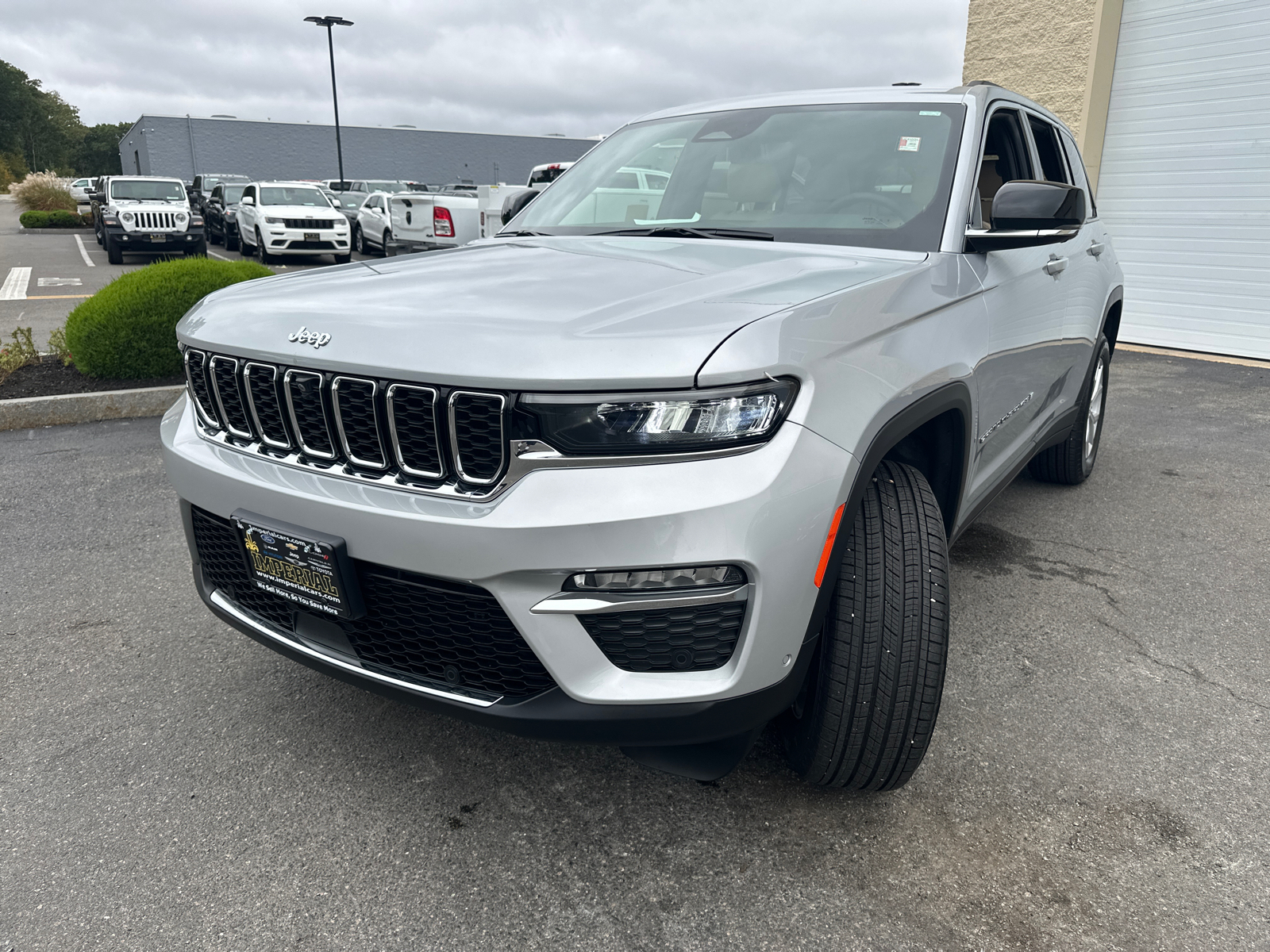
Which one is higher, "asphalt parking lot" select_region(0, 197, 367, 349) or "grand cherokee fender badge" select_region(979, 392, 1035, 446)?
"grand cherokee fender badge" select_region(979, 392, 1035, 446)

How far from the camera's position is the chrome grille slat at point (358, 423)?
6.09 ft

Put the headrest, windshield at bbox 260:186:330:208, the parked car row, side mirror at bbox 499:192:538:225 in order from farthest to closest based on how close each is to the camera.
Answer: windshield at bbox 260:186:330:208 → the parked car row → side mirror at bbox 499:192:538:225 → the headrest

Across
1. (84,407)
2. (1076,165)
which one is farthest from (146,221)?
(1076,165)

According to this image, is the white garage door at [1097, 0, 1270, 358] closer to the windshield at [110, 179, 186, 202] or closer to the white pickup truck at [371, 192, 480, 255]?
the white pickup truck at [371, 192, 480, 255]

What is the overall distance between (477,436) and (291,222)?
1737cm

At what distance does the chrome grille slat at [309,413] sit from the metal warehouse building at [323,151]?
51.5 meters

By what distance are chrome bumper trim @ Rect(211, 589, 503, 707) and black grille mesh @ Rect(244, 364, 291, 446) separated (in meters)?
0.46

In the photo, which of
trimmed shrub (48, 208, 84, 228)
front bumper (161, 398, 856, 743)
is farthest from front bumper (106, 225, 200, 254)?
front bumper (161, 398, 856, 743)

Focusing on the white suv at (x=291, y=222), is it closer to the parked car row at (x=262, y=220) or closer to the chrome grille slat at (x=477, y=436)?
the parked car row at (x=262, y=220)

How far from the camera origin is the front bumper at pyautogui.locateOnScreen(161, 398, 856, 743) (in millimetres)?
1614

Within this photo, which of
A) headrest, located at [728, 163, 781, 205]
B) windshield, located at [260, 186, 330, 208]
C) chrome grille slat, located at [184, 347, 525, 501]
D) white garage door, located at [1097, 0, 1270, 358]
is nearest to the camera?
chrome grille slat, located at [184, 347, 525, 501]

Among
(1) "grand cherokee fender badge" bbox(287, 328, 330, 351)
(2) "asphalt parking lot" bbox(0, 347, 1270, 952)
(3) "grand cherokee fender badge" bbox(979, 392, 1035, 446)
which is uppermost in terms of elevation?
(1) "grand cherokee fender badge" bbox(287, 328, 330, 351)

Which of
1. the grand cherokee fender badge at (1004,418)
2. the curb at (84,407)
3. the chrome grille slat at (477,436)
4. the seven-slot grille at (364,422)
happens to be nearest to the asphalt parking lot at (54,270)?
the curb at (84,407)

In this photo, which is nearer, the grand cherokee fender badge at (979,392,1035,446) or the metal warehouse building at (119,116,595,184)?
the grand cherokee fender badge at (979,392,1035,446)
